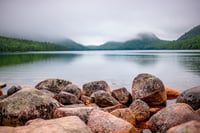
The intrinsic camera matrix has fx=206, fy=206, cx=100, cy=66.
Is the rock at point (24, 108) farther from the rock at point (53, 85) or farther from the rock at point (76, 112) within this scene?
the rock at point (53, 85)

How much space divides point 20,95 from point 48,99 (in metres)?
1.27

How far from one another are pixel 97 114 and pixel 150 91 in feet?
25.5

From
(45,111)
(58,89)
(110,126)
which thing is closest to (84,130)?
(110,126)

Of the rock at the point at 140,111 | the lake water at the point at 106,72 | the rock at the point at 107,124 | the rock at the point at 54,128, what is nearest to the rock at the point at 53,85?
the rock at the point at 140,111

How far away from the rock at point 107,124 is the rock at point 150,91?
24.2ft

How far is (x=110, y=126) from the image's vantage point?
306 inches

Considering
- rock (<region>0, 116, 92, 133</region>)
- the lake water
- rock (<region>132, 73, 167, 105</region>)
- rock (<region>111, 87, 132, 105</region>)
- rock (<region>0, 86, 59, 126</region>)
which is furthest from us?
the lake water

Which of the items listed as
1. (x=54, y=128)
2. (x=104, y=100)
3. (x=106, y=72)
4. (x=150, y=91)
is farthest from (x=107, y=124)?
(x=106, y=72)

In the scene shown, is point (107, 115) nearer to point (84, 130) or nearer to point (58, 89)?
point (84, 130)

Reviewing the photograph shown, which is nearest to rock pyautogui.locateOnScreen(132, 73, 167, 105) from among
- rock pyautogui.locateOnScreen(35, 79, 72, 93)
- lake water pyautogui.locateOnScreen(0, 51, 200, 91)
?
rock pyautogui.locateOnScreen(35, 79, 72, 93)

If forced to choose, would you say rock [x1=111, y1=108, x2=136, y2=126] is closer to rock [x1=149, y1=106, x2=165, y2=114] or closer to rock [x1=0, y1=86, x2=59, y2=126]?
rock [x1=0, y1=86, x2=59, y2=126]

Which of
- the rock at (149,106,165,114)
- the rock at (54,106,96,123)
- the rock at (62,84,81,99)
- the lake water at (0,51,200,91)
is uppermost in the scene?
the rock at (54,106,96,123)

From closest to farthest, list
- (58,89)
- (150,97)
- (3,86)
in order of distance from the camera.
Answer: (150,97)
(58,89)
(3,86)

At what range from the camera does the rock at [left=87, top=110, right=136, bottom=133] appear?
7.73 meters
